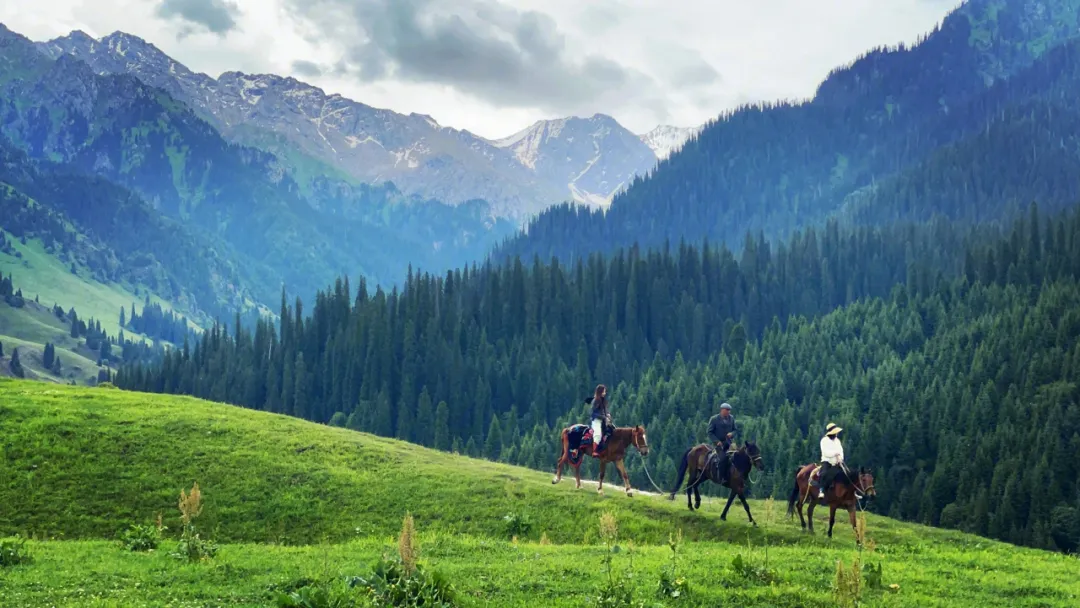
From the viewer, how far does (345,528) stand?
140 ft

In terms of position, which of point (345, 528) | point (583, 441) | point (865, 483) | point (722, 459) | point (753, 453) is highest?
point (583, 441)

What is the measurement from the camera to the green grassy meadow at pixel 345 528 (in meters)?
25.8

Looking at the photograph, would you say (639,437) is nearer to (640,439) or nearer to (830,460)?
(640,439)

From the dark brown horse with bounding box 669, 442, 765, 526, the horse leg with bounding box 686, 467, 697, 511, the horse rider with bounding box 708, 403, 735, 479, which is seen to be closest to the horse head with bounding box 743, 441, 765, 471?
the dark brown horse with bounding box 669, 442, 765, 526

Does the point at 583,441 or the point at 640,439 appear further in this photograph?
the point at 583,441

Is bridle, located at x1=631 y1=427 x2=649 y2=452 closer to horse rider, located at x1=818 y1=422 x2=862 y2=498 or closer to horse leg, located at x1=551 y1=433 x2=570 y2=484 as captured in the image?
horse leg, located at x1=551 y1=433 x2=570 y2=484

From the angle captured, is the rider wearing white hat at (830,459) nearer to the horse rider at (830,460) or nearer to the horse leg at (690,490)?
the horse rider at (830,460)

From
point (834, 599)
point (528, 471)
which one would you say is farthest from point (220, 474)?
point (834, 599)

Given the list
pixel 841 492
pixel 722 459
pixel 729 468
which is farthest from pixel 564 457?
pixel 841 492

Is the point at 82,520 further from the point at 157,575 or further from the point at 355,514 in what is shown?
the point at 157,575

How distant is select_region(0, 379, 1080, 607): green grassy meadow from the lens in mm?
25750

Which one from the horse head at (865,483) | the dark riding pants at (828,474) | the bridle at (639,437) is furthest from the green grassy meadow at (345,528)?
the bridle at (639,437)

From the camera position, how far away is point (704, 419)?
16788 centimetres

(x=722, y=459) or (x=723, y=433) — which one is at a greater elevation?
(x=723, y=433)
